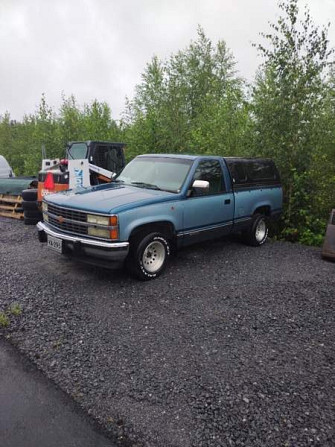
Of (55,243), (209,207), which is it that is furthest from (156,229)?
(55,243)

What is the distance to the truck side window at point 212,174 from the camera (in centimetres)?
557

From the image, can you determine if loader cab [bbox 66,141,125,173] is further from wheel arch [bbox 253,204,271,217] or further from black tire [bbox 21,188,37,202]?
wheel arch [bbox 253,204,271,217]

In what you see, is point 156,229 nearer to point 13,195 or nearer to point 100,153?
point 100,153

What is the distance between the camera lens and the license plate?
4.68 meters

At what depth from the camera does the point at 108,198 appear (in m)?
4.75

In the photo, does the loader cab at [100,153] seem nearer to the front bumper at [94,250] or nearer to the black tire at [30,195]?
the black tire at [30,195]

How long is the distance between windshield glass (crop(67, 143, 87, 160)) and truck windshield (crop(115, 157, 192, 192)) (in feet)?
14.4

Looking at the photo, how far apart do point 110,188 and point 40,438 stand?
385cm

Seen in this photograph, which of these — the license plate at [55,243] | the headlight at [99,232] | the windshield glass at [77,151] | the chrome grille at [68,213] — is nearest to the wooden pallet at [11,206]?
the windshield glass at [77,151]

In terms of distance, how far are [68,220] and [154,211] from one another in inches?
50.4

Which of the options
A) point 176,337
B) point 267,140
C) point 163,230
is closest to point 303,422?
point 176,337

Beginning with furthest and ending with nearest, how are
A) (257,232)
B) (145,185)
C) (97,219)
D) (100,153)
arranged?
(100,153) < (257,232) < (145,185) < (97,219)

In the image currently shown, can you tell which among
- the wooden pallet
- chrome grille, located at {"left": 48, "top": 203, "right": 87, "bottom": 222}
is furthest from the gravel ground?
the wooden pallet

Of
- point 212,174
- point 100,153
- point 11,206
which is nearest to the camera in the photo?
point 212,174
